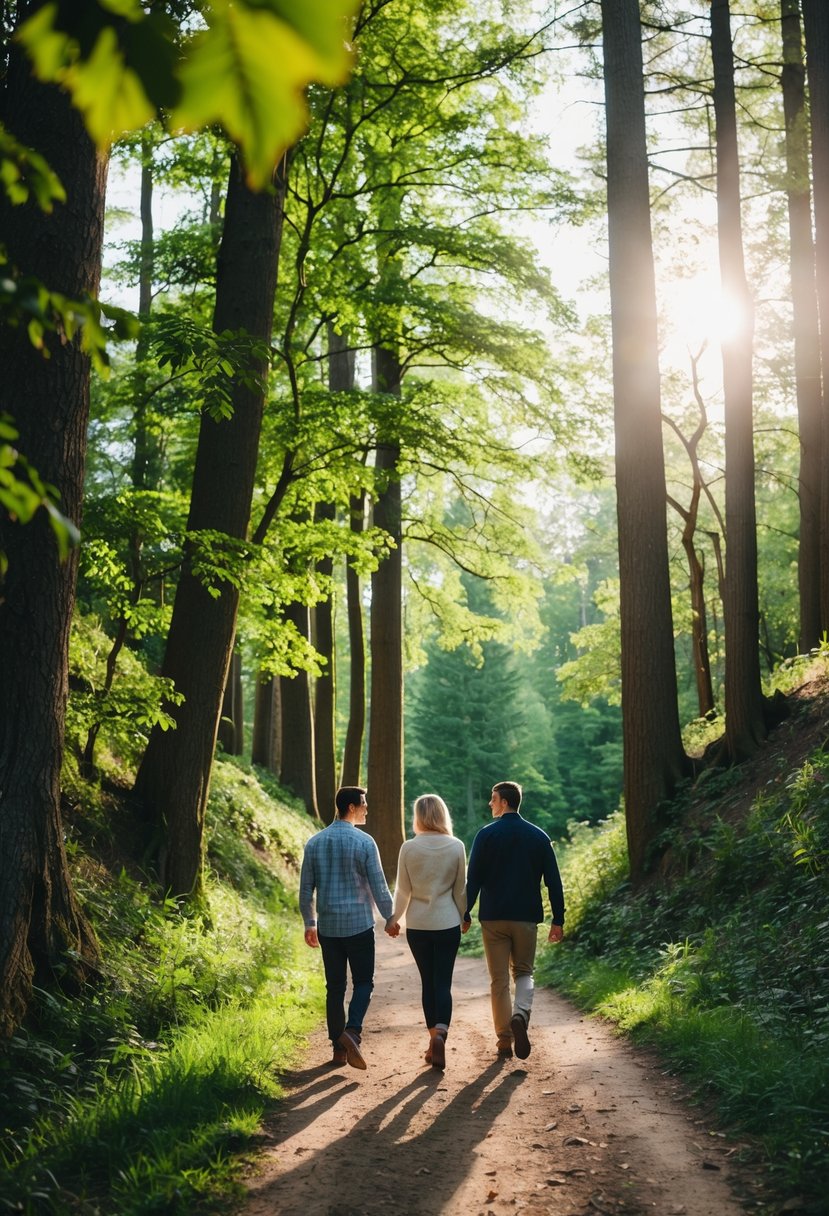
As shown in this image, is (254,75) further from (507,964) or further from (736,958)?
(736,958)

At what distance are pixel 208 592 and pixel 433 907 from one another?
4018mm

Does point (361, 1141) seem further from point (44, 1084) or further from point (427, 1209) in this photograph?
point (44, 1084)

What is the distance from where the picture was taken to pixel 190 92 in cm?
101

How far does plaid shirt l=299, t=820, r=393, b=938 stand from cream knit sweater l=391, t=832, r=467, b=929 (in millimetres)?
223

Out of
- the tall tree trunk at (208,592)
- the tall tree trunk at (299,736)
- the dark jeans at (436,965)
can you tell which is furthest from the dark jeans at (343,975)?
the tall tree trunk at (299,736)

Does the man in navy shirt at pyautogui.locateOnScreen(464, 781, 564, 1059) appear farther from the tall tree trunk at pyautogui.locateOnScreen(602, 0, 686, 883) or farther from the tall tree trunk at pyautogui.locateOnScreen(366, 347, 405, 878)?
the tall tree trunk at pyautogui.locateOnScreen(366, 347, 405, 878)

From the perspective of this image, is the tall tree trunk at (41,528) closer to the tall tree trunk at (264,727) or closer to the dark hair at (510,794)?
the dark hair at (510,794)

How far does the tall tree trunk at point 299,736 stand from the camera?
20938 mm

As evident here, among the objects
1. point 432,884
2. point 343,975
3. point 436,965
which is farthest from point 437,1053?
point 432,884

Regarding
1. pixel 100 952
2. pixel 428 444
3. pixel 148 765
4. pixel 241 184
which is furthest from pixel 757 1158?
pixel 428 444

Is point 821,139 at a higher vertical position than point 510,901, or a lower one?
Result: higher

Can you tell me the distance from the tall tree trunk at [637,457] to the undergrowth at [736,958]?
63 centimetres

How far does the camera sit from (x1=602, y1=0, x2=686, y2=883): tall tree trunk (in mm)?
12219

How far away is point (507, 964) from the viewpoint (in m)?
7.71
